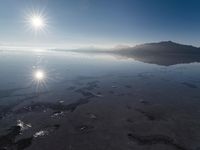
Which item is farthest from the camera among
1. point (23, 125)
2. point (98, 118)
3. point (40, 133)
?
point (98, 118)

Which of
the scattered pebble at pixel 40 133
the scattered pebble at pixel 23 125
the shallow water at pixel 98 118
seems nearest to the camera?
the shallow water at pixel 98 118

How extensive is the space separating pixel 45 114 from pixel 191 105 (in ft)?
52.0

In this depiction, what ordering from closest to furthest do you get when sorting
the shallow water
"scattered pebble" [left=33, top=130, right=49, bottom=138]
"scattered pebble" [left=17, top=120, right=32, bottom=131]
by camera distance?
the shallow water < "scattered pebble" [left=33, top=130, right=49, bottom=138] < "scattered pebble" [left=17, top=120, right=32, bottom=131]

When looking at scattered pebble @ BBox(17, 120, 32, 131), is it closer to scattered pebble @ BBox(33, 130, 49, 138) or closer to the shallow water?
the shallow water

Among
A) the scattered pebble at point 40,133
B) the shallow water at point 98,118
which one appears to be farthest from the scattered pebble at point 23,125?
the scattered pebble at point 40,133

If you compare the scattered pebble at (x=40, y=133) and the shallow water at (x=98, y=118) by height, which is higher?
the shallow water at (x=98, y=118)

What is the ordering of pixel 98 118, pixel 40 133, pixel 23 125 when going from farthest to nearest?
pixel 98 118
pixel 23 125
pixel 40 133

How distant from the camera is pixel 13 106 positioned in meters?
17.4

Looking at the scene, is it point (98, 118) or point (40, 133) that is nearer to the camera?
point (40, 133)

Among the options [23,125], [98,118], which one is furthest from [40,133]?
[98,118]

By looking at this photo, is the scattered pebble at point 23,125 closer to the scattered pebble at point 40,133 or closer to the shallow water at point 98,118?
the shallow water at point 98,118

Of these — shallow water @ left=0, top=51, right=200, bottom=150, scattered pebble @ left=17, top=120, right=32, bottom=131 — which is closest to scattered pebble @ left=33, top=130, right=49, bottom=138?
shallow water @ left=0, top=51, right=200, bottom=150

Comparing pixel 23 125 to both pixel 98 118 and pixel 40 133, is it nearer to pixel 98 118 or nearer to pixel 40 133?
pixel 40 133

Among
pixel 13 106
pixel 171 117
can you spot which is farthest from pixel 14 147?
pixel 171 117
